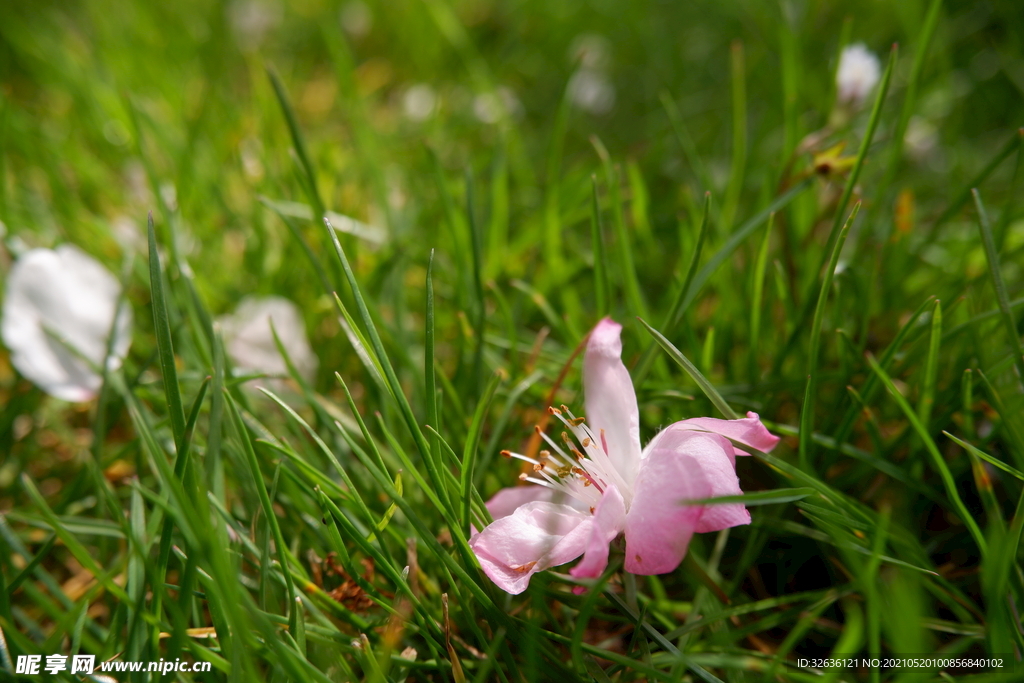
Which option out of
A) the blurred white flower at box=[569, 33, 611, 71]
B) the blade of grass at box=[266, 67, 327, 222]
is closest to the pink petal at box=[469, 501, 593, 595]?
the blade of grass at box=[266, 67, 327, 222]

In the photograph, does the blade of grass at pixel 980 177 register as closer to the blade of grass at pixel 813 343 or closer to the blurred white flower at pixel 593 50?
the blade of grass at pixel 813 343

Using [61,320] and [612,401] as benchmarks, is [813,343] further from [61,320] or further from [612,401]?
[61,320]

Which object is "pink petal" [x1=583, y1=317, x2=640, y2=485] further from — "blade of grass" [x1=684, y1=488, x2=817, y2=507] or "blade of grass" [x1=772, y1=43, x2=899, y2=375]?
"blade of grass" [x1=772, y1=43, x2=899, y2=375]

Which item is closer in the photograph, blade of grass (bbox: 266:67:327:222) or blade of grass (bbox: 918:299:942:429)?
blade of grass (bbox: 918:299:942:429)

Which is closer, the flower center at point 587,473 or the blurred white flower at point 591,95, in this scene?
the flower center at point 587,473

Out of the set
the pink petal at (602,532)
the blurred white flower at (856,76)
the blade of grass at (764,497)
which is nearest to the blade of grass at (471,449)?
the pink petal at (602,532)

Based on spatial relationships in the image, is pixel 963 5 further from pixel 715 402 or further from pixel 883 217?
pixel 715 402

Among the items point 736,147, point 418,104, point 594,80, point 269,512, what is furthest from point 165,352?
point 594,80
